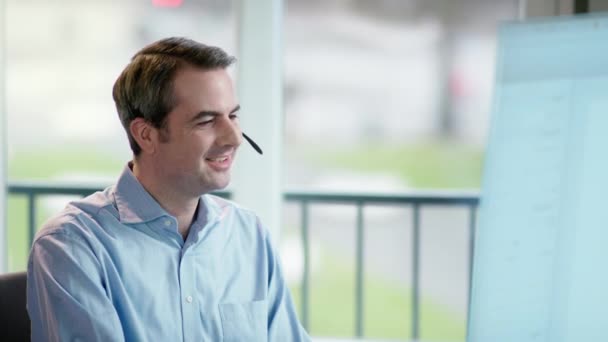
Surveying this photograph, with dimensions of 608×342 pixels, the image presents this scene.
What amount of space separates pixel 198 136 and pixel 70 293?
0.37 m

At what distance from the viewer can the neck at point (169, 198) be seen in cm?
161

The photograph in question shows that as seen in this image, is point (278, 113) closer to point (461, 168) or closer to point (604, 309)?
point (604, 309)

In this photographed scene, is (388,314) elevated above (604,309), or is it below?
below

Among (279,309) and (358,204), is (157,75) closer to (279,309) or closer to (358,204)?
(279,309)

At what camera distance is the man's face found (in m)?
1.57

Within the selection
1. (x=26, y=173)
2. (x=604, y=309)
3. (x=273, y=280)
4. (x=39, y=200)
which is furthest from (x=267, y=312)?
(x=26, y=173)

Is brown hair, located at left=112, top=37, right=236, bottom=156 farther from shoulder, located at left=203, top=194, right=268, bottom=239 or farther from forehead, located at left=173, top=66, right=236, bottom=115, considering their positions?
shoulder, located at left=203, top=194, right=268, bottom=239

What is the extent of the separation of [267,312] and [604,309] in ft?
2.87

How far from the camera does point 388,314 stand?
4.63m

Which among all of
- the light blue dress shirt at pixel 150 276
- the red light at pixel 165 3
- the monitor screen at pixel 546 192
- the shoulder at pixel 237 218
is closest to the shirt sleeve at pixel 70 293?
the light blue dress shirt at pixel 150 276

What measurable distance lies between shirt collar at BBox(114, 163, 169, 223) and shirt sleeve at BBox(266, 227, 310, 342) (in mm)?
285

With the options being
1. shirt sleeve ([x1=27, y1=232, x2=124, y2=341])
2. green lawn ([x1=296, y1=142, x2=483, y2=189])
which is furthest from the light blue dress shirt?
green lawn ([x1=296, y1=142, x2=483, y2=189])

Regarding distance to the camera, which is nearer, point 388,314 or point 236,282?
point 236,282

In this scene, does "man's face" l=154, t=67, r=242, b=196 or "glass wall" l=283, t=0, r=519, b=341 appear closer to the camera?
"man's face" l=154, t=67, r=242, b=196
